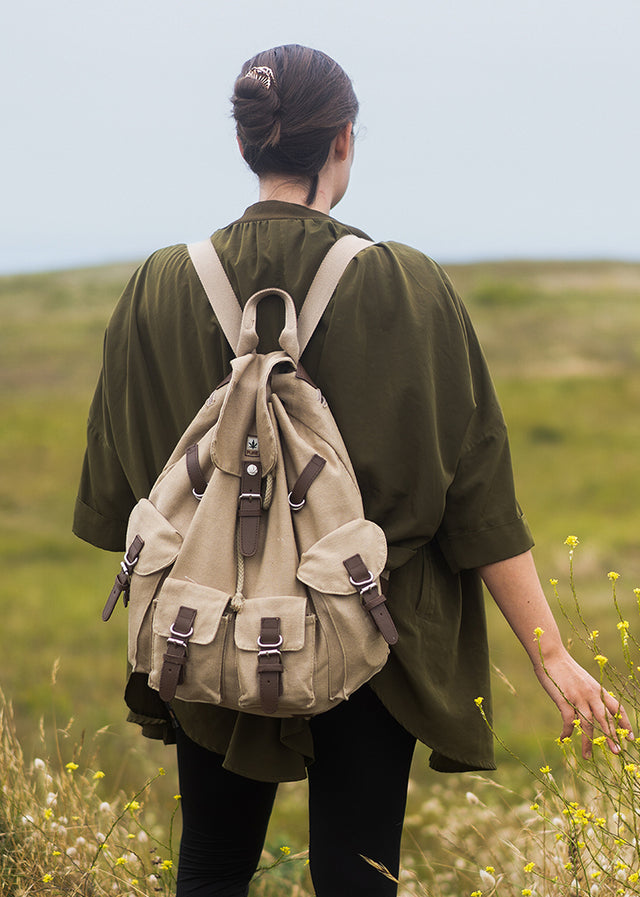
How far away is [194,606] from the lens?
1771 mm

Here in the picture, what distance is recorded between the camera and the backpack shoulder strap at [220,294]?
192 cm

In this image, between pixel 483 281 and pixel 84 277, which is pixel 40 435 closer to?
pixel 483 281

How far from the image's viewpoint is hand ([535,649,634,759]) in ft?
6.50

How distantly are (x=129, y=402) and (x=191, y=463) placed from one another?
35 cm

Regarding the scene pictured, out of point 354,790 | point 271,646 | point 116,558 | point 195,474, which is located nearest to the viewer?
point 271,646

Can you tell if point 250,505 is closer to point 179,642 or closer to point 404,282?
point 179,642

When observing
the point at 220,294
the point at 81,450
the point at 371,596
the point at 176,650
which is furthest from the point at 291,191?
the point at 81,450

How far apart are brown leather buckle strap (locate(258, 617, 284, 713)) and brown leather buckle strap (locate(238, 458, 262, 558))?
15 centimetres

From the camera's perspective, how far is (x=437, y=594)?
2.02 m

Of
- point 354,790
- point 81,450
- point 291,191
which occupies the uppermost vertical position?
point 291,191

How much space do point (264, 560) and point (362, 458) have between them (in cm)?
29

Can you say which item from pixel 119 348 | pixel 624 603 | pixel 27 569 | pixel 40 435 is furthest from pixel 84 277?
pixel 119 348

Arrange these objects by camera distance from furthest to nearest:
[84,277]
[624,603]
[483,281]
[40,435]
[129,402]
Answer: [84,277]
[483,281]
[40,435]
[624,603]
[129,402]

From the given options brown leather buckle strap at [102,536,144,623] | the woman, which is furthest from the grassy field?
brown leather buckle strap at [102,536,144,623]
